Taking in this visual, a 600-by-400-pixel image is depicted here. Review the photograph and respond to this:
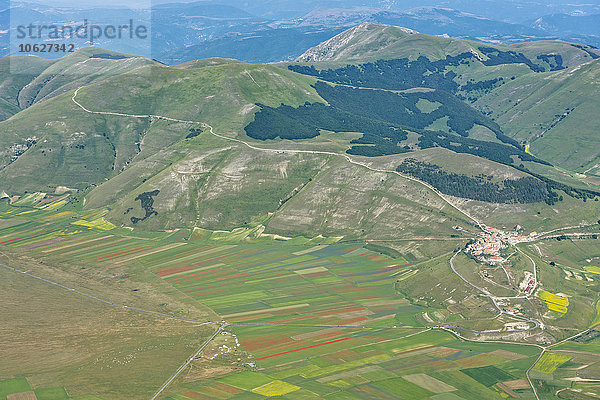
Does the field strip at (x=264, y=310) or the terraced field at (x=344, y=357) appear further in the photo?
the field strip at (x=264, y=310)

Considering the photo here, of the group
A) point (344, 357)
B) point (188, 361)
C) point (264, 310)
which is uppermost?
point (344, 357)

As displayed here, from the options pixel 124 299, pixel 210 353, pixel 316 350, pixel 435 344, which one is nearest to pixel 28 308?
pixel 124 299

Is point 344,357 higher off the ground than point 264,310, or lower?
higher

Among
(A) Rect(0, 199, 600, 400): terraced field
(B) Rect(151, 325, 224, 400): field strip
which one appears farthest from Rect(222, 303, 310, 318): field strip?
(B) Rect(151, 325, 224, 400): field strip

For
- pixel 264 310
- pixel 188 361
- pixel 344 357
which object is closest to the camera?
pixel 344 357

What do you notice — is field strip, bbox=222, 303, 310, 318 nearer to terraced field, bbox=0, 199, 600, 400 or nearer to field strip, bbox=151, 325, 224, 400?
terraced field, bbox=0, 199, 600, 400

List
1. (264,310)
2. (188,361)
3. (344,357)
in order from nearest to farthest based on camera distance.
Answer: (344,357) < (188,361) < (264,310)

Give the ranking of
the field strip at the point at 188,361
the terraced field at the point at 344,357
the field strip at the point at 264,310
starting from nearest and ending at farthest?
the terraced field at the point at 344,357 → the field strip at the point at 188,361 → the field strip at the point at 264,310

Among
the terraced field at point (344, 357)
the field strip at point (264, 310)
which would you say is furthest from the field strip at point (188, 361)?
the field strip at point (264, 310)

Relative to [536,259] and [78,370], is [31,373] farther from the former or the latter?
[536,259]

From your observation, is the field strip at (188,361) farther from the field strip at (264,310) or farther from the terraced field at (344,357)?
the field strip at (264,310)

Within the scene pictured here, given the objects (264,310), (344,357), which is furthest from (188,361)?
(344,357)

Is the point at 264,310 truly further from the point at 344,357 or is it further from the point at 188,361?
the point at 344,357
